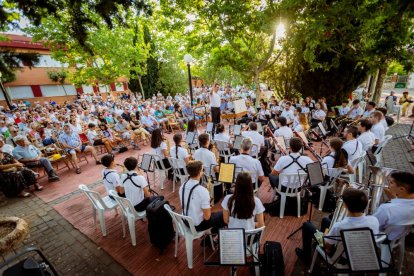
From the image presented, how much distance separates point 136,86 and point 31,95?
11688 mm

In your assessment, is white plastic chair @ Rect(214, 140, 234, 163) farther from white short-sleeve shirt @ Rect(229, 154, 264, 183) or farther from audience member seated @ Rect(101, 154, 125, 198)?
audience member seated @ Rect(101, 154, 125, 198)

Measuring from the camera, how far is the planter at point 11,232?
390 centimetres

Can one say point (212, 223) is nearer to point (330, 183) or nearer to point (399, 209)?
point (399, 209)

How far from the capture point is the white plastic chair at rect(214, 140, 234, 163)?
6077 millimetres

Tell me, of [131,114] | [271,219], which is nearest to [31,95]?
[131,114]

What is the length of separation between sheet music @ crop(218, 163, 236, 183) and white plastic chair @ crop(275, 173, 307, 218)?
104 cm

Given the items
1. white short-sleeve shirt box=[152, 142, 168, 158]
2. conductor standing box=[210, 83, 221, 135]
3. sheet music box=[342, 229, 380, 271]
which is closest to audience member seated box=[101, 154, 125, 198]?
white short-sleeve shirt box=[152, 142, 168, 158]

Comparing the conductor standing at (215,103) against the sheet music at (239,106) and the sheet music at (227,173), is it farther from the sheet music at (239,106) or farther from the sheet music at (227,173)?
the sheet music at (227,173)

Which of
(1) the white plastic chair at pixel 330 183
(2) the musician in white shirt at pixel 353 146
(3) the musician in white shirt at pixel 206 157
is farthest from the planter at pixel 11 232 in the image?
(2) the musician in white shirt at pixel 353 146

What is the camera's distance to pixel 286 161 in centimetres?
390

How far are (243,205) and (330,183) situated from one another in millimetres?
2528

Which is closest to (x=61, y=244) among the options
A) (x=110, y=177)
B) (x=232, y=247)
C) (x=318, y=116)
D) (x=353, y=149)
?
(x=110, y=177)

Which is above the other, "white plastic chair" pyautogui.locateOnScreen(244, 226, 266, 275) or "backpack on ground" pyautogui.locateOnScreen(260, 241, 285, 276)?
"white plastic chair" pyautogui.locateOnScreen(244, 226, 266, 275)

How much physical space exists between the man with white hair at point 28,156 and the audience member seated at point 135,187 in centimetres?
477
